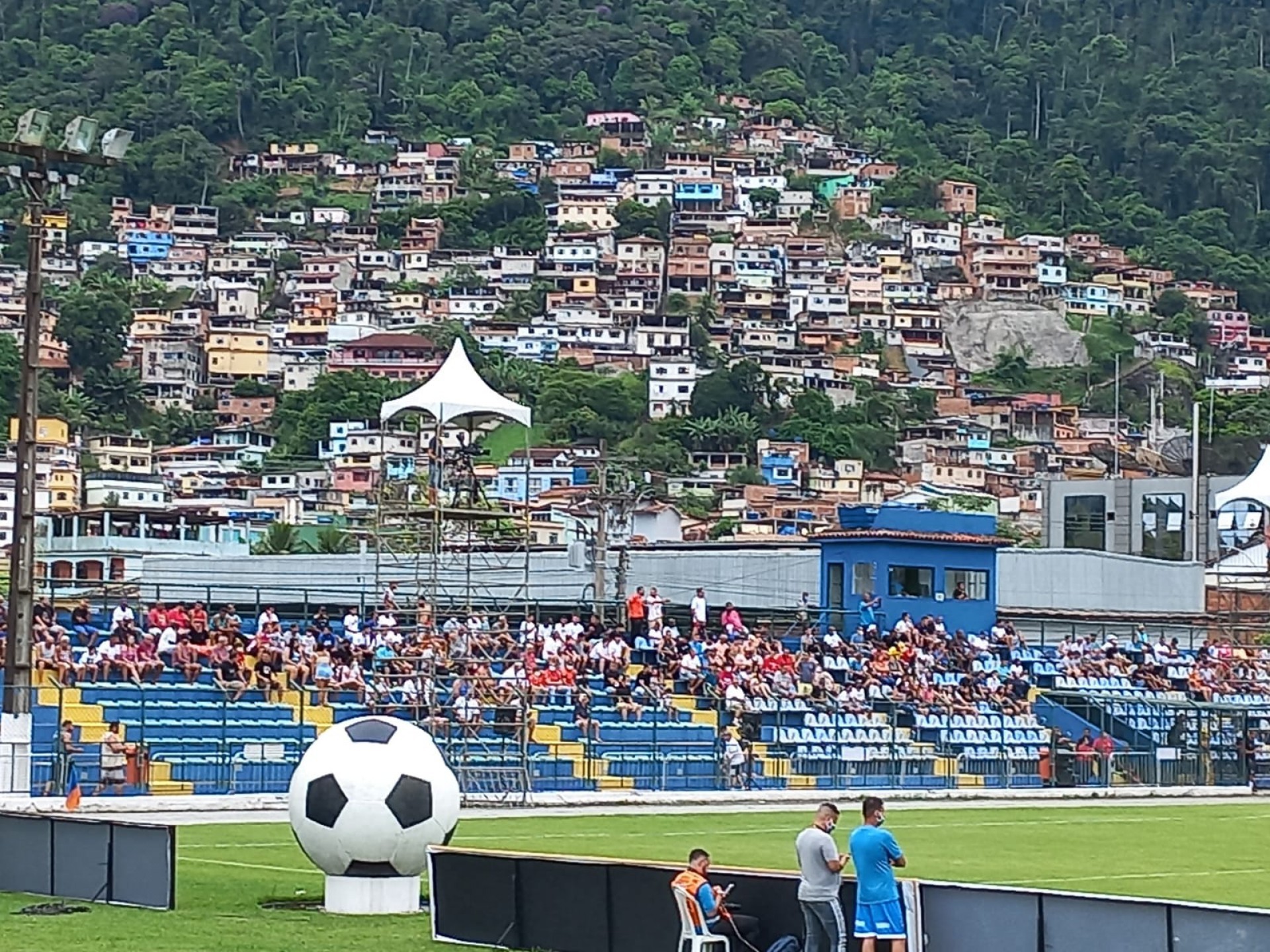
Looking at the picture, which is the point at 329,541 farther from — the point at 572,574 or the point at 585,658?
the point at 585,658

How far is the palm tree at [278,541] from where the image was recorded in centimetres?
10838

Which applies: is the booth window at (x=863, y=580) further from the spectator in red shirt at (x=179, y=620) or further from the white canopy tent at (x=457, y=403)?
the spectator in red shirt at (x=179, y=620)

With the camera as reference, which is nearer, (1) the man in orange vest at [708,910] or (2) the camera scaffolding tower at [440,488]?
(1) the man in orange vest at [708,910]

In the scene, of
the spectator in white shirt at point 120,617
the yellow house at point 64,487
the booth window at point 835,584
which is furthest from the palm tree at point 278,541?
the spectator in white shirt at point 120,617

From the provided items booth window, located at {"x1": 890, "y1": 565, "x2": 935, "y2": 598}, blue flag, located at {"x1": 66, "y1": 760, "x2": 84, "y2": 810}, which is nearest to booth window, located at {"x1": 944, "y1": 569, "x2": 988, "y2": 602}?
booth window, located at {"x1": 890, "y1": 565, "x2": 935, "y2": 598}

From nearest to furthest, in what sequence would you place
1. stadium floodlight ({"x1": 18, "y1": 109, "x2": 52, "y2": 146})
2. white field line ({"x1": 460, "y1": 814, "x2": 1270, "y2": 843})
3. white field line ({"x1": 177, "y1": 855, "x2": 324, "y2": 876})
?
white field line ({"x1": 177, "y1": 855, "x2": 324, "y2": 876}), white field line ({"x1": 460, "y1": 814, "x2": 1270, "y2": 843}), stadium floodlight ({"x1": 18, "y1": 109, "x2": 52, "y2": 146})

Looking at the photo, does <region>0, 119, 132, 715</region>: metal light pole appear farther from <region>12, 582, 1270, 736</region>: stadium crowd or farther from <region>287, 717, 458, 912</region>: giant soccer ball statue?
Answer: <region>287, 717, 458, 912</region>: giant soccer ball statue

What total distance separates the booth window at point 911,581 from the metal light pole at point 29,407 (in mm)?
25680

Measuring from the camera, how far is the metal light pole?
3212 centimetres

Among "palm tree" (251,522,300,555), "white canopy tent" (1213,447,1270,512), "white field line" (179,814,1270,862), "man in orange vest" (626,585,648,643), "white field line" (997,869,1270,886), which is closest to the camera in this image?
"white field line" (997,869,1270,886)

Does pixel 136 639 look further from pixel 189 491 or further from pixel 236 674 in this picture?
pixel 189 491

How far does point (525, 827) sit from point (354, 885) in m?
11.4

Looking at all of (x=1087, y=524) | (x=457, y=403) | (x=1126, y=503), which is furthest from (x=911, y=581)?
(x=1087, y=524)

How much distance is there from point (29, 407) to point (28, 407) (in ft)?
0.21
